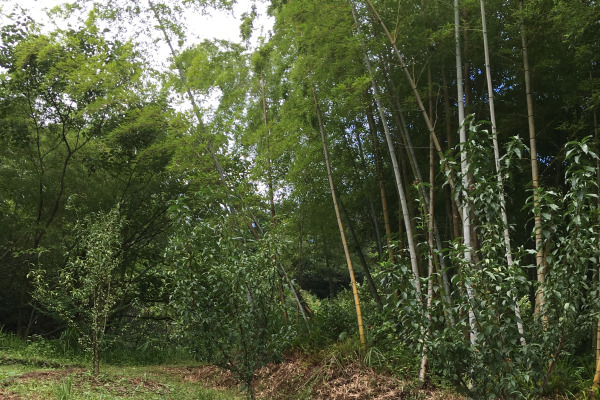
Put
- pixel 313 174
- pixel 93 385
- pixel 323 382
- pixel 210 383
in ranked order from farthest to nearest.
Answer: pixel 313 174 < pixel 210 383 < pixel 323 382 < pixel 93 385

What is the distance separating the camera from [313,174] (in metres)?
6.42

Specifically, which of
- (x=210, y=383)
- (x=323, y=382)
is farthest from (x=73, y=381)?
(x=323, y=382)

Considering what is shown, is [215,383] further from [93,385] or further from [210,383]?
[93,385]

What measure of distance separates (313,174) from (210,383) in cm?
301

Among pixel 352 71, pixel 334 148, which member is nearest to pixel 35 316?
pixel 334 148

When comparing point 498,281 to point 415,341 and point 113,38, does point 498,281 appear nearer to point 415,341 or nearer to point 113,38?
point 415,341

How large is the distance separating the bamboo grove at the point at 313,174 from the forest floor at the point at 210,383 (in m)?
0.30

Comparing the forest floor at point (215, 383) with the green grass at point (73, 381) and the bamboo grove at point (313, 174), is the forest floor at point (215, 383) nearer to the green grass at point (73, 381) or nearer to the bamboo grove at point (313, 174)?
the green grass at point (73, 381)

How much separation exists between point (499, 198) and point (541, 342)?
0.78 m

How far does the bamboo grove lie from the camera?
2.48m

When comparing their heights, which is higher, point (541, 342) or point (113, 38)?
point (113, 38)

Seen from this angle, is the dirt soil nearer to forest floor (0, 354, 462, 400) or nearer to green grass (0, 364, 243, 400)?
forest floor (0, 354, 462, 400)

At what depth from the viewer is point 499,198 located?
2.41 meters

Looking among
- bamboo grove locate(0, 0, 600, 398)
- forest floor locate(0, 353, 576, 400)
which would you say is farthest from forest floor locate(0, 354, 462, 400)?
bamboo grove locate(0, 0, 600, 398)
